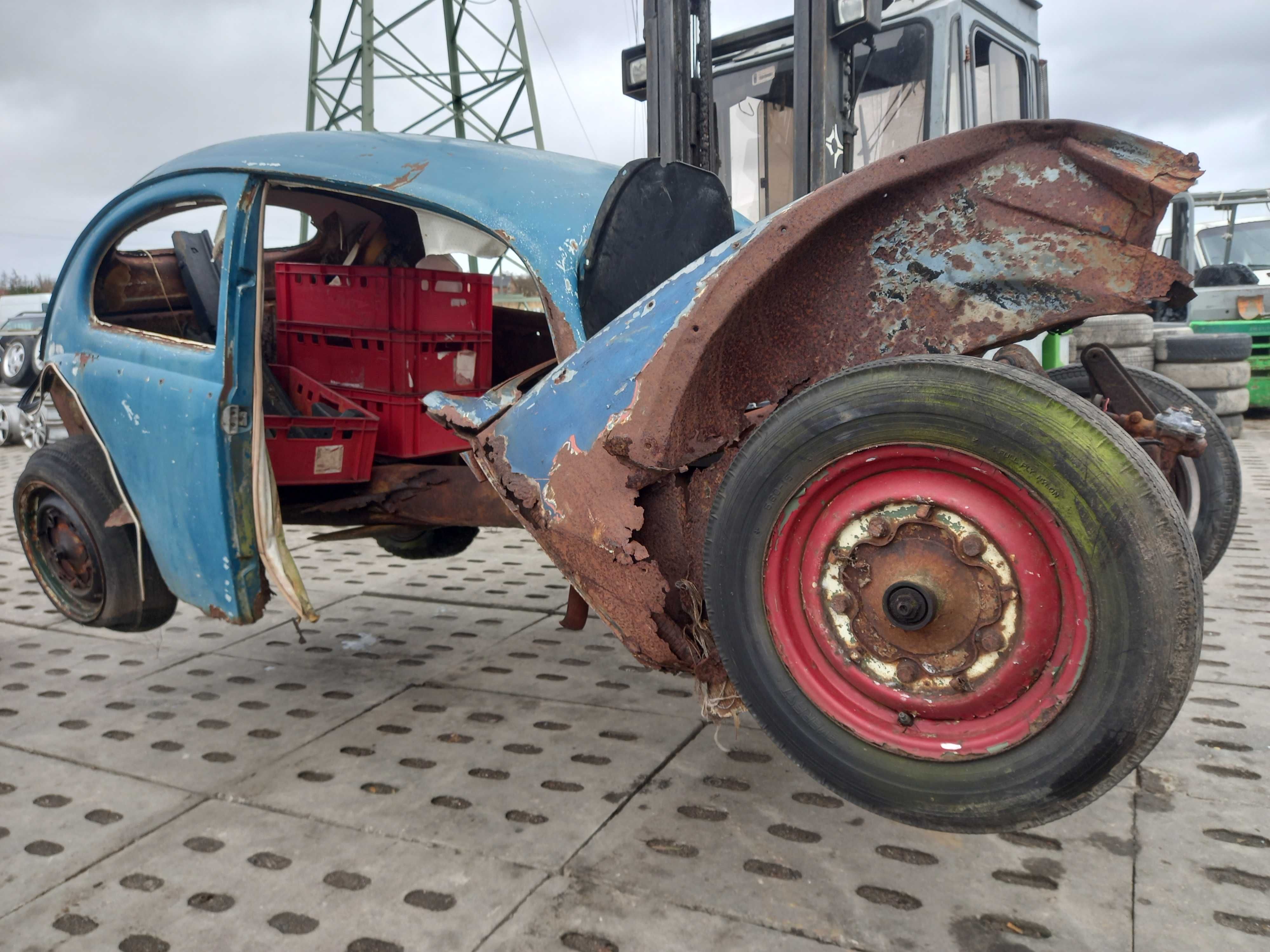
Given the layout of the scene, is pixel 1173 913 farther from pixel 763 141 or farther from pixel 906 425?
pixel 763 141

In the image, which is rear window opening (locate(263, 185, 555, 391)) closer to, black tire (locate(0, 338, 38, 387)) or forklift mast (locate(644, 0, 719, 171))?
forklift mast (locate(644, 0, 719, 171))

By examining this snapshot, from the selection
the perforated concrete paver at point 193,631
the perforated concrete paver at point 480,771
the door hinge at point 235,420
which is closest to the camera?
the perforated concrete paver at point 480,771

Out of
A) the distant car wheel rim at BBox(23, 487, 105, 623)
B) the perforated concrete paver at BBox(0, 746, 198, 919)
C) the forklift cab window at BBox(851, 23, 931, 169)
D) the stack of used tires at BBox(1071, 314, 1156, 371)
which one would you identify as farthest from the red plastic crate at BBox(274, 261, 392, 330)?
the stack of used tires at BBox(1071, 314, 1156, 371)

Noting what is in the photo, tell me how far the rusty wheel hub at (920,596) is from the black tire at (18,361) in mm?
14155

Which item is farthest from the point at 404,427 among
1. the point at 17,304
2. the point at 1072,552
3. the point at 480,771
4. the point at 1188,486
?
the point at 17,304

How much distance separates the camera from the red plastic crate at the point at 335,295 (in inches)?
127

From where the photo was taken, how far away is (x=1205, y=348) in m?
8.88

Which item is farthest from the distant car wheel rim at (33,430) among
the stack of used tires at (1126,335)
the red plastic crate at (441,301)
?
the stack of used tires at (1126,335)

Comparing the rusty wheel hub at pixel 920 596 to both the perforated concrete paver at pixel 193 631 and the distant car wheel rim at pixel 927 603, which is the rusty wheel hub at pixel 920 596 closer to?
the distant car wheel rim at pixel 927 603

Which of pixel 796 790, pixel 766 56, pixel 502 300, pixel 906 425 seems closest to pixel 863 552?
pixel 906 425

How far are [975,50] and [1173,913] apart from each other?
5.32 meters

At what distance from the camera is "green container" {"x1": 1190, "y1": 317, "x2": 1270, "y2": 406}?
1061cm

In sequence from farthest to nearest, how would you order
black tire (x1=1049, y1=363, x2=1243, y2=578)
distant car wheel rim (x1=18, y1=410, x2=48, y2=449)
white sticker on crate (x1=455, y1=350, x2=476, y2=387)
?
distant car wheel rim (x1=18, y1=410, x2=48, y2=449)
white sticker on crate (x1=455, y1=350, x2=476, y2=387)
black tire (x1=1049, y1=363, x2=1243, y2=578)

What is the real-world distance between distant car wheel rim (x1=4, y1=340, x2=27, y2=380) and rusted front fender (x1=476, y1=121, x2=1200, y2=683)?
44.5ft
